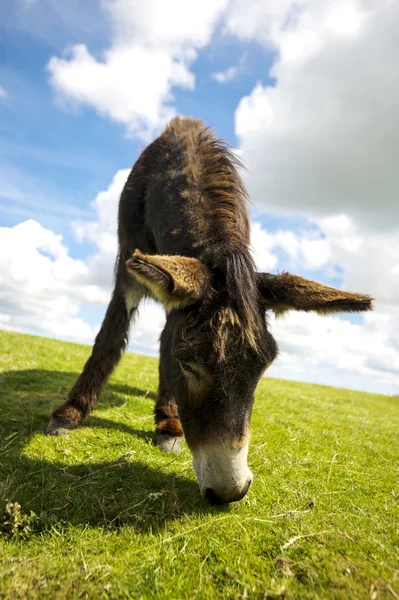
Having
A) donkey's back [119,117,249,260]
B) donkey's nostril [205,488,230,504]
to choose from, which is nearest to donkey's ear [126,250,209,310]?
donkey's back [119,117,249,260]

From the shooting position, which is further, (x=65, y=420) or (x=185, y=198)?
(x=65, y=420)

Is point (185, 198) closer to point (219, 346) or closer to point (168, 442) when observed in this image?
point (219, 346)

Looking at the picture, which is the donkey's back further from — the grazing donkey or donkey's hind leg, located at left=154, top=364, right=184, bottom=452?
donkey's hind leg, located at left=154, top=364, right=184, bottom=452

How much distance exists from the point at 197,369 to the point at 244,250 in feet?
4.44

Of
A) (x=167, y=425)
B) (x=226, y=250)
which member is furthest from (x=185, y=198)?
(x=167, y=425)

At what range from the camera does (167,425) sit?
5734 millimetres

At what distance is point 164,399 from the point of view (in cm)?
629

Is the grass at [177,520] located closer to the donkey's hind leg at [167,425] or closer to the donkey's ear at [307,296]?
the donkey's hind leg at [167,425]

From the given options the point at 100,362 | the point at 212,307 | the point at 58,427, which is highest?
the point at 212,307

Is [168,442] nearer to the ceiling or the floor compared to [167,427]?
nearer to the floor

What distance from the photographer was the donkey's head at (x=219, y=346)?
3.40 m

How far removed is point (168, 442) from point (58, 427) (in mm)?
1459

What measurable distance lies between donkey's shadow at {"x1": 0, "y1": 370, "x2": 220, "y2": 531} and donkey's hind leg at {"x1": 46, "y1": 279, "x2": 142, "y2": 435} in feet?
0.80

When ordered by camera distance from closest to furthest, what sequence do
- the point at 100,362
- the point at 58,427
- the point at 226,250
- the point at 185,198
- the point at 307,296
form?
1. the point at 307,296
2. the point at 226,250
3. the point at 185,198
4. the point at 58,427
5. the point at 100,362
